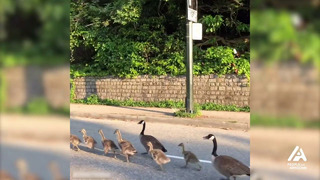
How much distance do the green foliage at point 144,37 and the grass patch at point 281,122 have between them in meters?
9.74

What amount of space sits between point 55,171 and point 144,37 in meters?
11.6

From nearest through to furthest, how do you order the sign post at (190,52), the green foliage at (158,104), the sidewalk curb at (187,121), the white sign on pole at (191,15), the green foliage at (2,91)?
the green foliage at (2,91) → the sidewalk curb at (187,121) → the white sign on pole at (191,15) → the sign post at (190,52) → the green foliage at (158,104)

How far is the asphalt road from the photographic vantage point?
4.21 metres

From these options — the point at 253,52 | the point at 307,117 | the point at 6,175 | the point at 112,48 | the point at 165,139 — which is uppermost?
the point at 112,48

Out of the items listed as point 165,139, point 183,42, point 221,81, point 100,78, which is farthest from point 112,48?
point 165,139

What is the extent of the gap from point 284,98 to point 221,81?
32.8 feet

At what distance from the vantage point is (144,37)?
40.1 feet

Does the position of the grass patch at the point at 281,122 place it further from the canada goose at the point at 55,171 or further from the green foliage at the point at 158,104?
the green foliage at the point at 158,104

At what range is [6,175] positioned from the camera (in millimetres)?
719

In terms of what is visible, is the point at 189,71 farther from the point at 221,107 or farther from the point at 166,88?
the point at 166,88

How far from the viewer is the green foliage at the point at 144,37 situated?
429 inches

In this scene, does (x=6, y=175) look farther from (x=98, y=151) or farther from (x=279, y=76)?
(x=98, y=151)

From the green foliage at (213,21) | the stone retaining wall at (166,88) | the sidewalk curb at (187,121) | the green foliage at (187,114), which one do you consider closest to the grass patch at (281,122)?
the sidewalk curb at (187,121)

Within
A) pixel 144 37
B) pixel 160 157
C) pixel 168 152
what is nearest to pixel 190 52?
pixel 144 37
